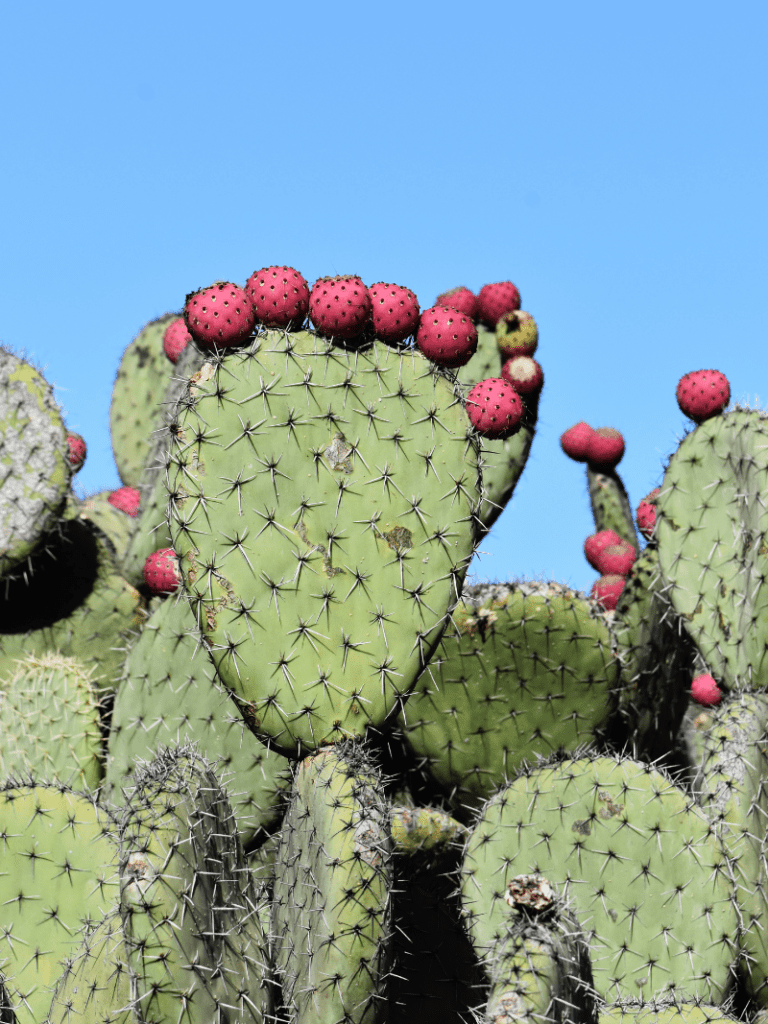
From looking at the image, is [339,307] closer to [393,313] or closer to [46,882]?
[393,313]

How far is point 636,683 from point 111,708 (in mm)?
1750

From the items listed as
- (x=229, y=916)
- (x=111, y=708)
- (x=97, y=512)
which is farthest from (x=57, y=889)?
(x=97, y=512)

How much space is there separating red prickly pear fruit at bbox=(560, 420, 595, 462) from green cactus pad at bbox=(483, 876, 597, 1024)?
3858 millimetres

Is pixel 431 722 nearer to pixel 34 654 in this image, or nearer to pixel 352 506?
pixel 352 506

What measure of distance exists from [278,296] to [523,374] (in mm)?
1772

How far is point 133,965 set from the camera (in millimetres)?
2150

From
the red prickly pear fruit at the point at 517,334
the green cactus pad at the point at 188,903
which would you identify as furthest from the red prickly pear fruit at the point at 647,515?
the green cactus pad at the point at 188,903

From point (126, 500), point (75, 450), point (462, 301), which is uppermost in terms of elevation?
point (462, 301)

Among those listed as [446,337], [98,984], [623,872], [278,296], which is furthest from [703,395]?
[98,984]

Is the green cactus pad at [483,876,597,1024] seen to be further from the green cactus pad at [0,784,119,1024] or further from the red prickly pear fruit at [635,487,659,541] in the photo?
the red prickly pear fruit at [635,487,659,541]

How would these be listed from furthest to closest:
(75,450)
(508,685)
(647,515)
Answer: (75,450) → (647,515) → (508,685)

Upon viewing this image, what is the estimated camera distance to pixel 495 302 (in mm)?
4598

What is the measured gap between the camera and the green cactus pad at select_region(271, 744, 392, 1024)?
230 centimetres

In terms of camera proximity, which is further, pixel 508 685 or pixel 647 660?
pixel 647 660
